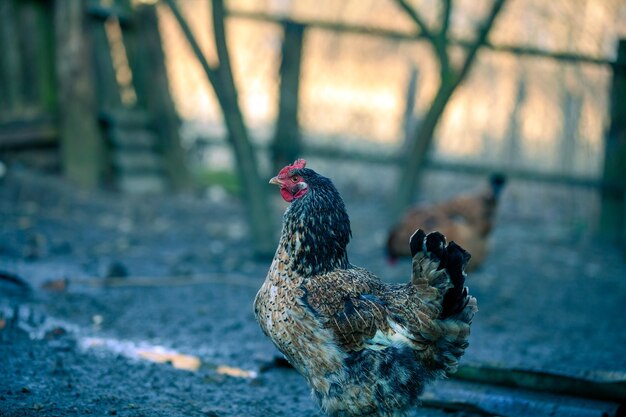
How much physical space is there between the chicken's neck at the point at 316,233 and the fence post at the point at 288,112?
17.9 feet

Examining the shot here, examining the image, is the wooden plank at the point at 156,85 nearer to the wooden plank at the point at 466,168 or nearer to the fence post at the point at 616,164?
the wooden plank at the point at 466,168

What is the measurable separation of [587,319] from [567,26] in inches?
185

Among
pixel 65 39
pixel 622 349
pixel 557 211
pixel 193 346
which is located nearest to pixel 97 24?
pixel 65 39

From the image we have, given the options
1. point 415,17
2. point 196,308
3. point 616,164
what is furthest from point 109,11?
point 616,164

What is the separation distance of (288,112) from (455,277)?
5.97 m

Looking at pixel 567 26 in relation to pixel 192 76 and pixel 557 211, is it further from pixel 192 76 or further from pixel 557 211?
pixel 192 76

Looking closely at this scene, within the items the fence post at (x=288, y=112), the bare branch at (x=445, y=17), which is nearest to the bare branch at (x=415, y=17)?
the bare branch at (x=445, y=17)

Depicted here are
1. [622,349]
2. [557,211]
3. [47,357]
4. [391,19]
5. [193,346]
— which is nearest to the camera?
[47,357]

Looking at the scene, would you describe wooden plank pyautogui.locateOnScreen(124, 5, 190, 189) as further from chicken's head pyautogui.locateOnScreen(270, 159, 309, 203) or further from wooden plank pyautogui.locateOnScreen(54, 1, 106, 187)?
chicken's head pyautogui.locateOnScreen(270, 159, 309, 203)

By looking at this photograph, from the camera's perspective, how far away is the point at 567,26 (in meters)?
9.00

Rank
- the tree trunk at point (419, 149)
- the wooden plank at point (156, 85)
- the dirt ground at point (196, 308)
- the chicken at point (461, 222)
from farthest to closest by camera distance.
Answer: the wooden plank at point (156, 85), the tree trunk at point (419, 149), the chicken at point (461, 222), the dirt ground at point (196, 308)

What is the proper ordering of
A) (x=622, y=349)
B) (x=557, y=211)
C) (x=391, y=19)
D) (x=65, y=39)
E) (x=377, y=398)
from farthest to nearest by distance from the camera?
(x=391, y=19)
(x=557, y=211)
(x=65, y=39)
(x=622, y=349)
(x=377, y=398)

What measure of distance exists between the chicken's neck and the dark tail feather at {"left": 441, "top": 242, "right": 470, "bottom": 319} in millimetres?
519

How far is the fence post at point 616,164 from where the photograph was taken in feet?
27.8
